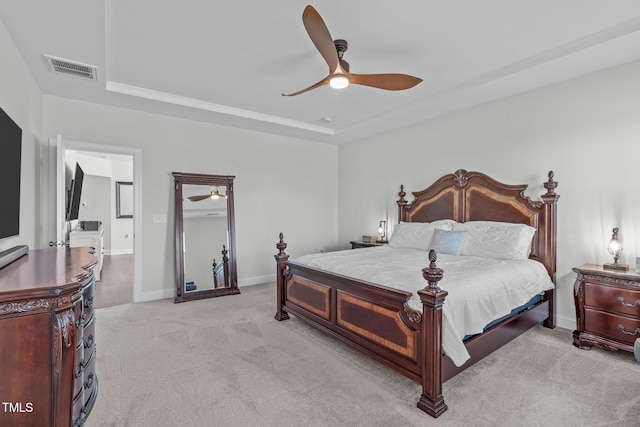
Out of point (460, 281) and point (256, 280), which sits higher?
point (460, 281)

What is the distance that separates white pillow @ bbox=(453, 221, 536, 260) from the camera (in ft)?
11.5

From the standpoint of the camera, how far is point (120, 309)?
13.9 feet

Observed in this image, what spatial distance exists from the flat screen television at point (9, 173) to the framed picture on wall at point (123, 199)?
25.4 ft

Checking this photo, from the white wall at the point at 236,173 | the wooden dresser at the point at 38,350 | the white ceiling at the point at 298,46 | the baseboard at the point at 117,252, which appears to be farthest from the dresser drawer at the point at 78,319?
the baseboard at the point at 117,252

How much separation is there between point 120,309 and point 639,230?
5.97m

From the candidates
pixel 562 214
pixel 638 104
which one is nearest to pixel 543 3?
pixel 638 104

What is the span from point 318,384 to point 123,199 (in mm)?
9343

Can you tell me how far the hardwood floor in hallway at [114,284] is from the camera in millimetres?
4658

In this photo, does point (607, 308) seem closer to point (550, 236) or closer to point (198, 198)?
point (550, 236)

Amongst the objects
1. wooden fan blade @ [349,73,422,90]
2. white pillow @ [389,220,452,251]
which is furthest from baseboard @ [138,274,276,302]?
wooden fan blade @ [349,73,422,90]

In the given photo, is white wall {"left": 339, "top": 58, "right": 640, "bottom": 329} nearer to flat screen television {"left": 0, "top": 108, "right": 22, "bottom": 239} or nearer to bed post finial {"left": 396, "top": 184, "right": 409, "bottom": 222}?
bed post finial {"left": 396, "top": 184, "right": 409, "bottom": 222}

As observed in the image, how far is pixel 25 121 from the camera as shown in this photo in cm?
311

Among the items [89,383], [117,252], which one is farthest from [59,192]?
[117,252]

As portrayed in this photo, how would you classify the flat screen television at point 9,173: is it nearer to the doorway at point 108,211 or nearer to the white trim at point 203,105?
the white trim at point 203,105
